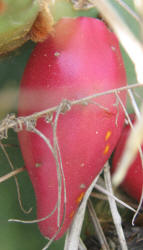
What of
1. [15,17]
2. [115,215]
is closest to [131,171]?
[115,215]

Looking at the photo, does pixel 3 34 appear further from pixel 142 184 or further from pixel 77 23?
pixel 142 184

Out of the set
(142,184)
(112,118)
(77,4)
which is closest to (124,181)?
(142,184)

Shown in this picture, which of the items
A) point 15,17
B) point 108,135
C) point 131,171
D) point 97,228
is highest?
point 15,17

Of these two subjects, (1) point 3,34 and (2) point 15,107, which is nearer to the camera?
(1) point 3,34

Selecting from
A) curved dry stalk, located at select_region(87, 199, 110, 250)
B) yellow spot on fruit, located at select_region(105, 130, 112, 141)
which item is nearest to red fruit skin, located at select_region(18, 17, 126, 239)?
yellow spot on fruit, located at select_region(105, 130, 112, 141)

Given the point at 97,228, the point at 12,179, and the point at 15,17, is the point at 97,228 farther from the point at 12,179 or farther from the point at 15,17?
the point at 15,17

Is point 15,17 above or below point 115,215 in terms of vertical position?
above
